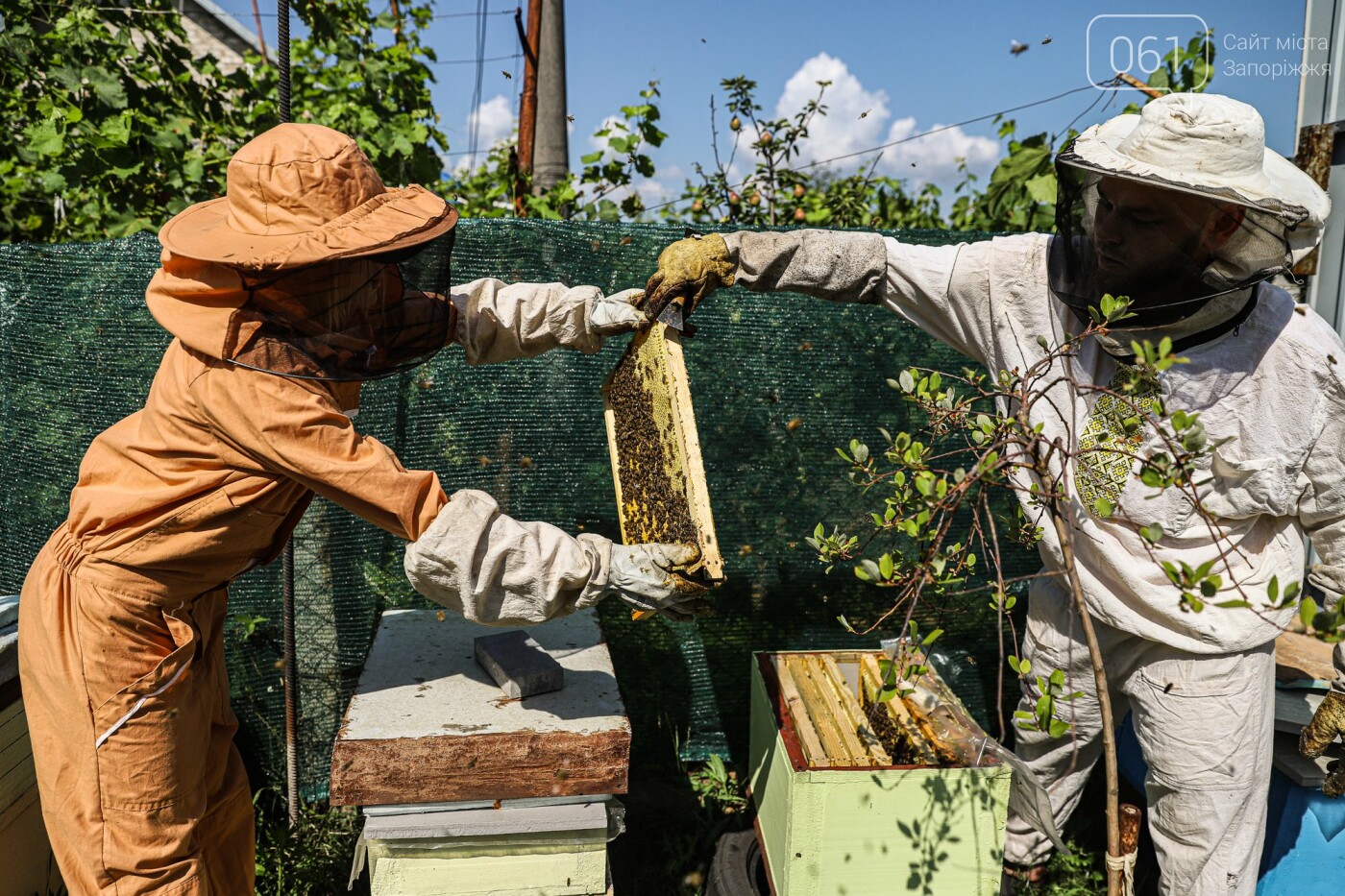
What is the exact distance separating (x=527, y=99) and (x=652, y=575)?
13.1 ft

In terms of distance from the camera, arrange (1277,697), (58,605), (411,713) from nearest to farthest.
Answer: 1. (58,605)
2. (411,713)
3. (1277,697)

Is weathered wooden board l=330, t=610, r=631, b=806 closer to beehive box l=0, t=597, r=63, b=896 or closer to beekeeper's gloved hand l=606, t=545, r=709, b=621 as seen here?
beekeeper's gloved hand l=606, t=545, r=709, b=621

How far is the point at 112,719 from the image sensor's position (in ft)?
6.90

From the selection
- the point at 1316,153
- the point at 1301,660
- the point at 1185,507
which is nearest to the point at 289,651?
the point at 1185,507

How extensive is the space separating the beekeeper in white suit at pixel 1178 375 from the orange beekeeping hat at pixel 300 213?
31.0 inches

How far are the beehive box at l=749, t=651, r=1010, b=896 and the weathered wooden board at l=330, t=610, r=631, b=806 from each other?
0.45 m

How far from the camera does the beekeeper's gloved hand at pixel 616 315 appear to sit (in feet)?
8.46

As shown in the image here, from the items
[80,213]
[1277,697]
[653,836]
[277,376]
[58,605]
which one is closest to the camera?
[277,376]

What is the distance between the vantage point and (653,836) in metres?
3.50

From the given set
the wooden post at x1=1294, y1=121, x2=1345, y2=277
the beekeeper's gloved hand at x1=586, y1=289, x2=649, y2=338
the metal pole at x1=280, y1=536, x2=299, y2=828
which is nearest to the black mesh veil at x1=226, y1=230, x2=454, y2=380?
the beekeeper's gloved hand at x1=586, y1=289, x2=649, y2=338

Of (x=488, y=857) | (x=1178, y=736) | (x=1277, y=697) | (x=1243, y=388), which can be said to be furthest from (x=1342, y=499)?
(x=488, y=857)

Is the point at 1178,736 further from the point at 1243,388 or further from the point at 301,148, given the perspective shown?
the point at 301,148

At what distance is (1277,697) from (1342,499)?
38.1 inches

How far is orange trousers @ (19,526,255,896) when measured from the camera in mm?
2104
